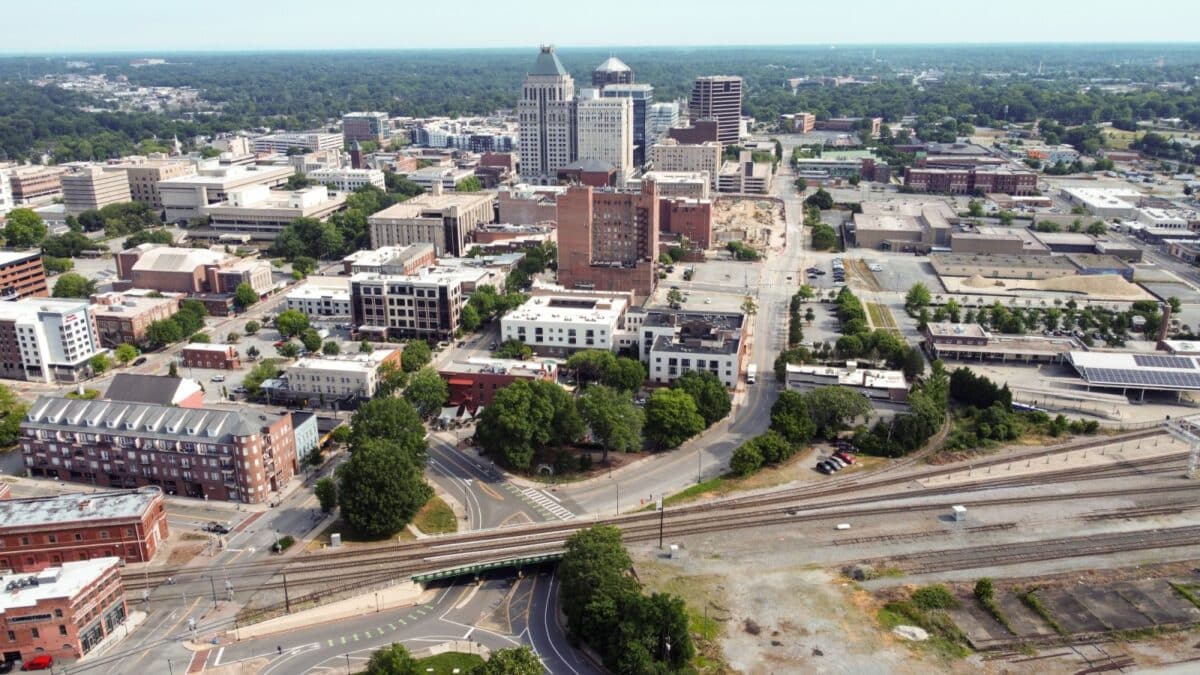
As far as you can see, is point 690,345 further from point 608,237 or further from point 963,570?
point 963,570

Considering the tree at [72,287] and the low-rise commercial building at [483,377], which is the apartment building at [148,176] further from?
the low-rise commercial building at [483,377]

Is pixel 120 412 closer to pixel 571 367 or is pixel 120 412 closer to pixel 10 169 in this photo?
pixel 571 367

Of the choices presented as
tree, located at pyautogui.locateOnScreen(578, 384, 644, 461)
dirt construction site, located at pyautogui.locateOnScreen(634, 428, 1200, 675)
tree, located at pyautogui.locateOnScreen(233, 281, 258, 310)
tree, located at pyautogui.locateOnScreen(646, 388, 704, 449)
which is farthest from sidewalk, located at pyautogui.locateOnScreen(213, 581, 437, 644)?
tree, located at pyautogui.locateOnScreen(233, 281, 258, 310)

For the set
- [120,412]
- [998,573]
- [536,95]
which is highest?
[536,95]

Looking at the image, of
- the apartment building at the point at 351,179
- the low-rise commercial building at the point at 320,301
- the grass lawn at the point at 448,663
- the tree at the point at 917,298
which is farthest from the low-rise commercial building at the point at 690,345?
the apartment building at the point at 351,179

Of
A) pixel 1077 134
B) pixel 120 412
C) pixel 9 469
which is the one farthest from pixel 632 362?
pixel 1077 134
